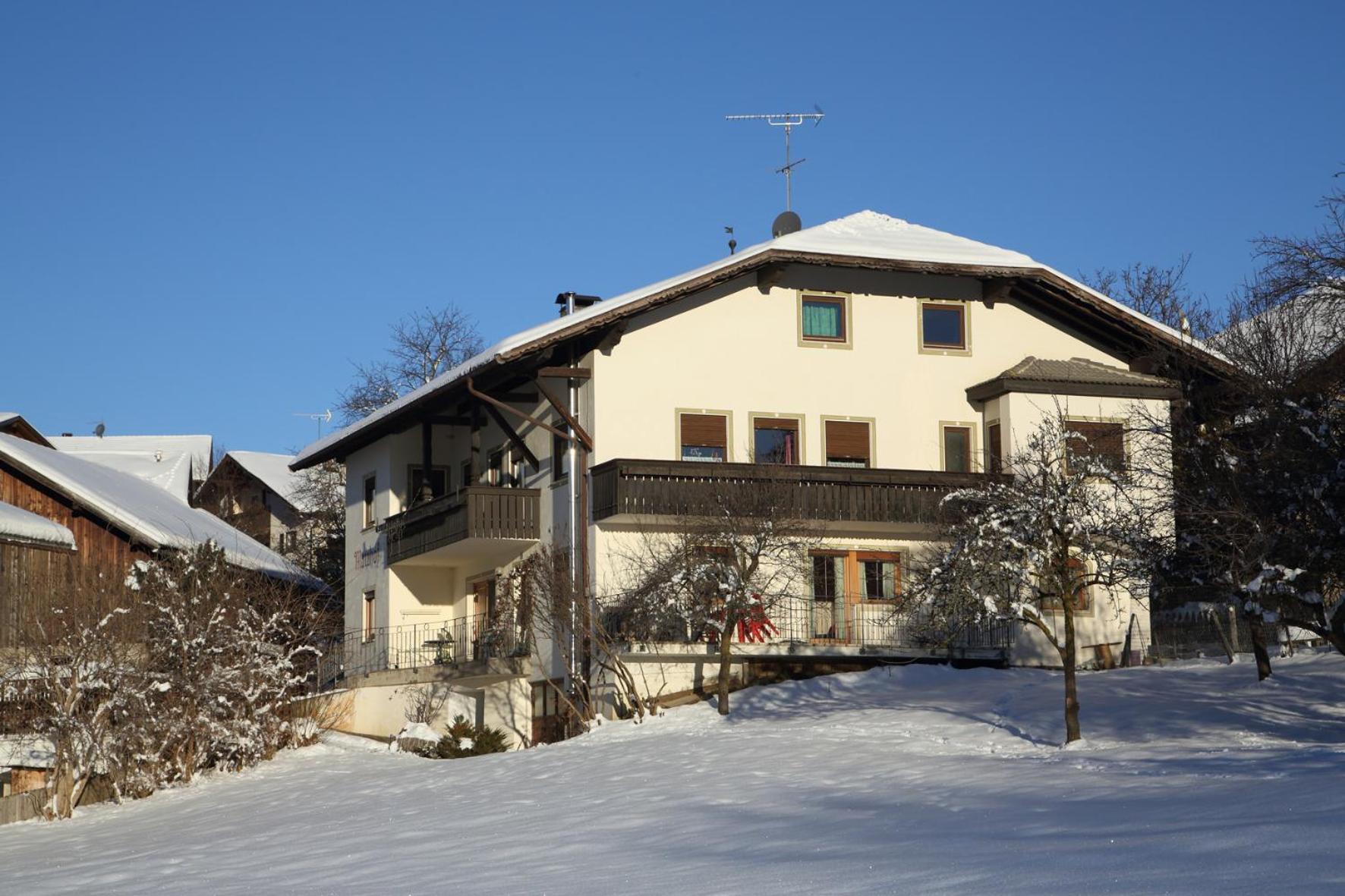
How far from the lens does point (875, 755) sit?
20.2 metres

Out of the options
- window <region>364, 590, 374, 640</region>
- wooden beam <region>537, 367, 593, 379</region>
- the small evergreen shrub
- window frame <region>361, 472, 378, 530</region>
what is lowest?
the small evergreen shrub

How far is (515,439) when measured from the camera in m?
32.5

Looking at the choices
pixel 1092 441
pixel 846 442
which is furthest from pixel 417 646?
pixel 1092 441

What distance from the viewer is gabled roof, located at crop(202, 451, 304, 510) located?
6475cm

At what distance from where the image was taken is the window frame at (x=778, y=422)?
31016 millimetres

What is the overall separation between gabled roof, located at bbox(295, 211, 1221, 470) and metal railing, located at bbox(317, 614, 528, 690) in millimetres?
4582

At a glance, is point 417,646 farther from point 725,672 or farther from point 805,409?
point 725,672

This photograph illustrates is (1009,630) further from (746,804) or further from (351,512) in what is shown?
(351,512)

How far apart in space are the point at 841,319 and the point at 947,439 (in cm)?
295

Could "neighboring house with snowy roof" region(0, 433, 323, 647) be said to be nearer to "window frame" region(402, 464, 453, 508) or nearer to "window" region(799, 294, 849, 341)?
"window frame" region(402, 464, 453, 508)

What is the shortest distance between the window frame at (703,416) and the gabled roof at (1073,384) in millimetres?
4774

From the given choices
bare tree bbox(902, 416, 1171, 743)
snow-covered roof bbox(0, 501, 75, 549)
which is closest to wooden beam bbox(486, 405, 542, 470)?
snow-covered roof bbox(0, 501, 75, 549)

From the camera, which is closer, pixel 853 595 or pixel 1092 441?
pixel 1092 441

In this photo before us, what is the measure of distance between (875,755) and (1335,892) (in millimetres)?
11312
